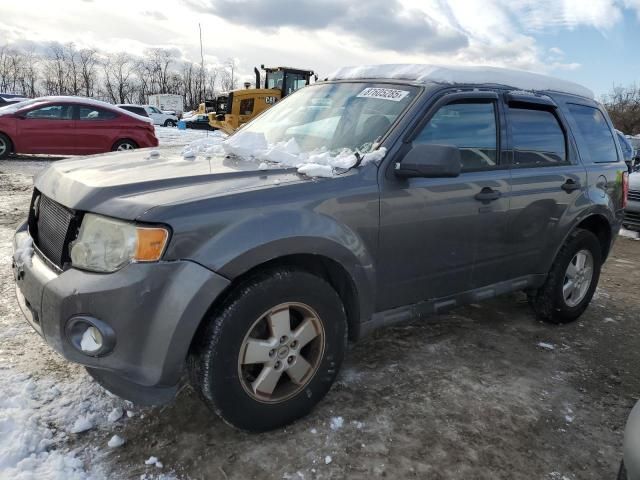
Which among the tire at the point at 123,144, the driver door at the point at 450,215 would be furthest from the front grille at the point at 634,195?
the tire at the point at 123,144

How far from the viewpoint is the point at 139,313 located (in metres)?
2.11

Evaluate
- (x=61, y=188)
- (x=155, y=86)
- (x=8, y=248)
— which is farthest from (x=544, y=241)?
(x=155, y=86)

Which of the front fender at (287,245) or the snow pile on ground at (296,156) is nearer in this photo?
the front fender at (287,245)

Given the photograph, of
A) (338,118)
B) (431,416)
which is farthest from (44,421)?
(338,118)

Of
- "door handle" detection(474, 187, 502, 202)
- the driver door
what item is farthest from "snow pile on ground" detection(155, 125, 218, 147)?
"door handle" detection(474, 187, 502, 202)

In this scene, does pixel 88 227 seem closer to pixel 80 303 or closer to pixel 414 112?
pixel 80 303

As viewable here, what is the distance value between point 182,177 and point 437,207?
4.77 ft

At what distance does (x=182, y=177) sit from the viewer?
2482mm

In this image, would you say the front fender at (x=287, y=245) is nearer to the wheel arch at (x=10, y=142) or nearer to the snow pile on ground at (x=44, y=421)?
the snow pile on ground at (x=44, y=421)

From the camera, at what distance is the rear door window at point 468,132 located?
310 cm

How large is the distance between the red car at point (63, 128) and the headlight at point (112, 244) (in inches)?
425

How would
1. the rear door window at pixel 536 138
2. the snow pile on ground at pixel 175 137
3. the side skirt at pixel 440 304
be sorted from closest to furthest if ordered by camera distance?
the side skirt at pixel 440 304 → the rear door window at pixel 536 138 → the snow pile on ground at pixel 175 137

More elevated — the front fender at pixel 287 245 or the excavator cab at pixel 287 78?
the excavator cab at pixel 287 78

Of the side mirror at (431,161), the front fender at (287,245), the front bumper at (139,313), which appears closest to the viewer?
the front bumper at (139,313)
